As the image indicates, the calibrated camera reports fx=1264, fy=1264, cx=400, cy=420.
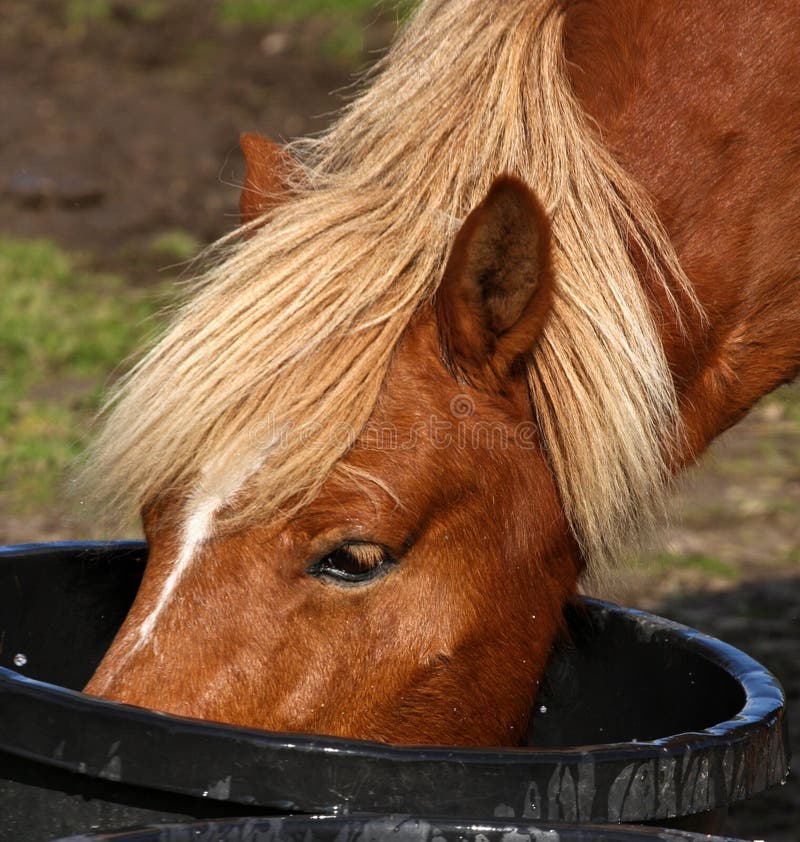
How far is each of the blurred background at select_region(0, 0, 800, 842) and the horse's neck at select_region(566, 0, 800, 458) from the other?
0.27 meters

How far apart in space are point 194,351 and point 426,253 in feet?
1.18

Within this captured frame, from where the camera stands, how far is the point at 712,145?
79.5 inches

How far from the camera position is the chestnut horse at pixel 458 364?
1.66 m

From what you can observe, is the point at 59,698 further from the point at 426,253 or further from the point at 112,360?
the point at 112,360

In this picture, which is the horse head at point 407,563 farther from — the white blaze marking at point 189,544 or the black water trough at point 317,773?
the black water trough at point 317,773

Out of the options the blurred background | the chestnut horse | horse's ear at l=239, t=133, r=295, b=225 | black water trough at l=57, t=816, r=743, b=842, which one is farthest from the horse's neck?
black water trough at l=57, t=816, r=743, b=842

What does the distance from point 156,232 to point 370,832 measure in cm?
649

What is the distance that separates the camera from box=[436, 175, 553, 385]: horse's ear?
1.68 m

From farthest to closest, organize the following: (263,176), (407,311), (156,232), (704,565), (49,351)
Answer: (156,232)
(49,351)
(704,565)
(263,176)
(407,311)

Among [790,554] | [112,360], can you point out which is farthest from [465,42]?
[112,360]

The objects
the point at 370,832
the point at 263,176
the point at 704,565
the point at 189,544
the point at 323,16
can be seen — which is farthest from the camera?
the point at 323,16

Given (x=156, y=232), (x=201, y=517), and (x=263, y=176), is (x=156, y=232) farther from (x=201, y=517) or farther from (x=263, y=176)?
(x=201, y=517)

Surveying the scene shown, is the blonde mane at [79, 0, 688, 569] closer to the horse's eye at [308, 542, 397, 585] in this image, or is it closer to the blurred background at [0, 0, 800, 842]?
the horse's eye at [308, 542, 397, 585]

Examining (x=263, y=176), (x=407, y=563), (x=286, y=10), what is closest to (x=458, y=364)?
(x=407, y=563)
